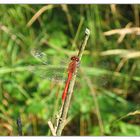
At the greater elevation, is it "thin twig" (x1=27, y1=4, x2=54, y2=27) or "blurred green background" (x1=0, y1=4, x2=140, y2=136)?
"thin twig" (x1=27, y1=4, x2=54, y2=27)

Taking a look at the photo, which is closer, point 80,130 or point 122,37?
point 80,130

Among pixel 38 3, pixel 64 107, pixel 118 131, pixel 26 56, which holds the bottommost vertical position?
pixel 64 107

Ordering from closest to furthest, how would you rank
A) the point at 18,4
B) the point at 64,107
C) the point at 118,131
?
the point at 64,107, the point at 118,131, the point at 18,4

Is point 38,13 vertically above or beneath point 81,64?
above

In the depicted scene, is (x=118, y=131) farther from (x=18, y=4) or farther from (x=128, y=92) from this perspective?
(x=18, y=4)

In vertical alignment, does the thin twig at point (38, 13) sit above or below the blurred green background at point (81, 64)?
above

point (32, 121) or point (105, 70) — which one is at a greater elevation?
point (105, 70)

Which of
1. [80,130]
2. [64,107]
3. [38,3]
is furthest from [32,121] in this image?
[64,107]

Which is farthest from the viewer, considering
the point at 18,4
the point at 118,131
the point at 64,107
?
the point at 18,4
